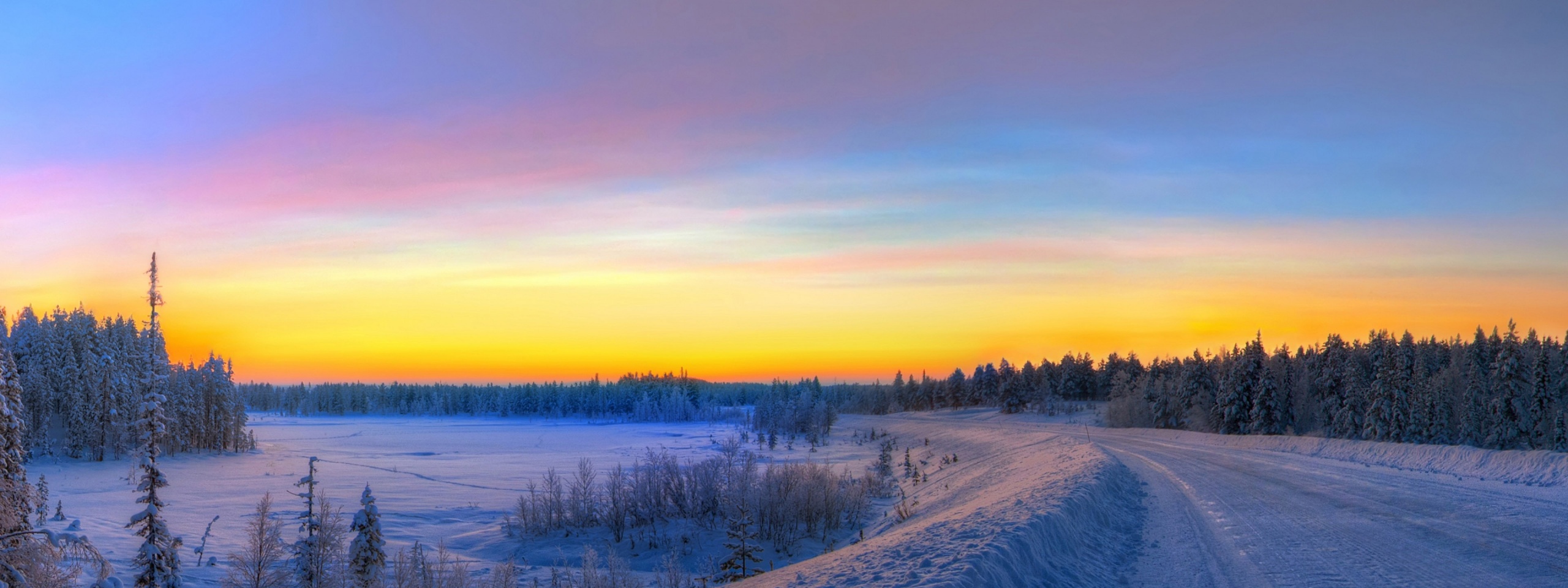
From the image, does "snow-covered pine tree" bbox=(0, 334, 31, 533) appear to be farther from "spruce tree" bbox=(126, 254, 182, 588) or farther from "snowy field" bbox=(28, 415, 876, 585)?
"snowy field" bbox=(28, 415, 876, 585)

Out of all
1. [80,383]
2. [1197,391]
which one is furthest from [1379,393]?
[80,383]

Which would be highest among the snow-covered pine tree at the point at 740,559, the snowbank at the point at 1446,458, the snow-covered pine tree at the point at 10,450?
the snow-covered pine tree at the point at 10,450

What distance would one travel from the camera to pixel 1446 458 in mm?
30109

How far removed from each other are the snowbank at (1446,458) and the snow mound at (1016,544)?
12.0 metres

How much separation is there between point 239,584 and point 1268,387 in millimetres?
60023

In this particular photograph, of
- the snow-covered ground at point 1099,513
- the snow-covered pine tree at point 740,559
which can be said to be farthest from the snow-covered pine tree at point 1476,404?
the snow-covered pine tree at point 740,559

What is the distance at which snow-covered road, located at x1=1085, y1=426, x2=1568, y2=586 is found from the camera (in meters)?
12.3

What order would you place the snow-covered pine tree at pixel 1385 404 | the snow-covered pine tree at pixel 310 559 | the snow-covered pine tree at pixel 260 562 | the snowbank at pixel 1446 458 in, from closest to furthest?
the snow-covered pine tree at pixel 260 562
the snow-covered pine tree at pixel 310 559
the snowbank at pixel 1446 458
the snow-covered pine tree at pixel 1385 404

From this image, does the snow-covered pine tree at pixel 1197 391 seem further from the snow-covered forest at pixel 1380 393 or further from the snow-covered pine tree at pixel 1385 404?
the snow-covered pine tree at pixel 1385 404

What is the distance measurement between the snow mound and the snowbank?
39.3 feet

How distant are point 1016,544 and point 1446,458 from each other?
27.1 meters

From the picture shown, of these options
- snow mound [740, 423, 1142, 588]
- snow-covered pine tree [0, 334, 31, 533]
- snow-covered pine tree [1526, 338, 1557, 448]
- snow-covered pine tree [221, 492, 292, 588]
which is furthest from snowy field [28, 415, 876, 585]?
snow-covered pine tree [1526, 338, 1557, 448]

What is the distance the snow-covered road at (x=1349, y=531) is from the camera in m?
12.3

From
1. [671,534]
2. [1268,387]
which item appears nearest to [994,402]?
[1268,387]
